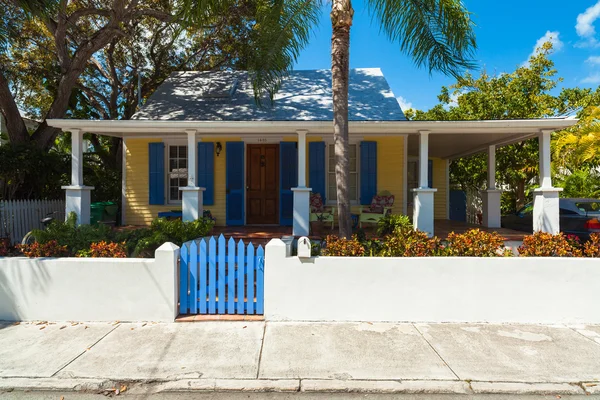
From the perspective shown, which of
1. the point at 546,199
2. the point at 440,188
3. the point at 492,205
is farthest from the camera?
the point at 440,188

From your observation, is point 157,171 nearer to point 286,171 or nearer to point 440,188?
point 286,171

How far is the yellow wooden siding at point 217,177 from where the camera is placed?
10.1 meters

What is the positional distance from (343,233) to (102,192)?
10196 mm

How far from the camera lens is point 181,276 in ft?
16.3

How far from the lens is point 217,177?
33.7 feet

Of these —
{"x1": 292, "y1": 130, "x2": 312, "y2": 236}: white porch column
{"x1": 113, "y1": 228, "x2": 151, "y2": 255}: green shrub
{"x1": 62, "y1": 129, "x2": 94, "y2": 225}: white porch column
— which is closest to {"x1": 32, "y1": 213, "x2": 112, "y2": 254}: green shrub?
{"x1": 113, "y1": 228, "x2": 151, "y2": 255}: green shrub

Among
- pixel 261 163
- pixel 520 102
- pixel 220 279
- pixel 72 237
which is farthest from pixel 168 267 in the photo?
pixel 520 102

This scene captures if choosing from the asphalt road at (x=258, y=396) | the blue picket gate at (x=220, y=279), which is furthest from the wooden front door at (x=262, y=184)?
the asphalt road at (x=258, y=396)

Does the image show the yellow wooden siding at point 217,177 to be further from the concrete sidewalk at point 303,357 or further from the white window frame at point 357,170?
the concrete sidewalk at point 303,357

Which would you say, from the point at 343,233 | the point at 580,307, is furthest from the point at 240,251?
the point at 580,307

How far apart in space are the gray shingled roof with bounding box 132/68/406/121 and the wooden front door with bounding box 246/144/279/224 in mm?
1029

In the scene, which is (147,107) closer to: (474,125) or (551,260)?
(474,125)

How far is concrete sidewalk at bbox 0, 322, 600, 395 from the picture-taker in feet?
11.1

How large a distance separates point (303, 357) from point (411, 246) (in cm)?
235
